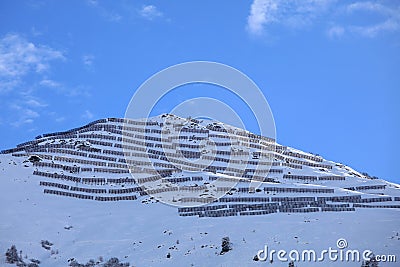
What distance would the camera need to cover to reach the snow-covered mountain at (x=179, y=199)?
48625mm

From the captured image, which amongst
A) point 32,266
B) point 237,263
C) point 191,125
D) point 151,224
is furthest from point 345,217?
point 191,125

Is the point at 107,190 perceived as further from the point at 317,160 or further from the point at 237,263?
the point at 317,160

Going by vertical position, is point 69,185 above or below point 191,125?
below

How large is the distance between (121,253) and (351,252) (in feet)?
59.2

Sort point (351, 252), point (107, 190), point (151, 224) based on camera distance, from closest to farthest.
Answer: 1. point (351, 252)
2. point (151, 224)
3. point (107, 190)

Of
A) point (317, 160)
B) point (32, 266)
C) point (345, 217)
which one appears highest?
point (317, 160)

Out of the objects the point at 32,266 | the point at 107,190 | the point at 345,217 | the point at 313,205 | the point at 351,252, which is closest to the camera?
the point at 351,252

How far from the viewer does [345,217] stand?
5369 centimetres

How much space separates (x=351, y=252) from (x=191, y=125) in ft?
206

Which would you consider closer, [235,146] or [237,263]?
[237,263]

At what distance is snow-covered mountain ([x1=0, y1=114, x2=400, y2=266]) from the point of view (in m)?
48.6

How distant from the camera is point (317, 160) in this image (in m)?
96.2

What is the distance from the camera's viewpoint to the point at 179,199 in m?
67.1

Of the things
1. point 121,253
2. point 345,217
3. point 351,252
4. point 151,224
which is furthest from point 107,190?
point 351,252
